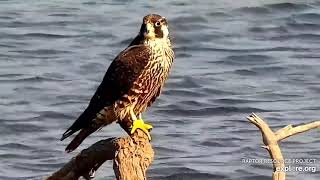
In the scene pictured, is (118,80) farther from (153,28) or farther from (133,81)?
(153,28)

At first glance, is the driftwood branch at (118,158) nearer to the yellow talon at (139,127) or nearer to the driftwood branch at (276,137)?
the yellow talon at (139,127)

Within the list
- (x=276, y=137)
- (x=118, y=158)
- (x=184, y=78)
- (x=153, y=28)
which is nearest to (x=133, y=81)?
(x=153, y=28)

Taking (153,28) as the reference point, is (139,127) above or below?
below

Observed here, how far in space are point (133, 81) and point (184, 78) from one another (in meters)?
5.79

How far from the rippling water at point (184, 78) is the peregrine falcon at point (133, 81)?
2.44m

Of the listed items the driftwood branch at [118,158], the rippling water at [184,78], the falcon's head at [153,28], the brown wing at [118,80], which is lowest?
the rippling water at [184,78]

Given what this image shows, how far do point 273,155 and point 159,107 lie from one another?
618 centimetres

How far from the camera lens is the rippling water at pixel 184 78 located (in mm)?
9641

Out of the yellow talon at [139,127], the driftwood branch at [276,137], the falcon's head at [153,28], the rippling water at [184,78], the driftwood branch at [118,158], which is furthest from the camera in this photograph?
the rippling water at [184,78]

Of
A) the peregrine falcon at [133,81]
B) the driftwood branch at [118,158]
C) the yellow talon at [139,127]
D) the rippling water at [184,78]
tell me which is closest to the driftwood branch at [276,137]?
the driftwood branch at [118,158]

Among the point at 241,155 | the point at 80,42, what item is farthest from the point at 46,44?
the point at 241,155

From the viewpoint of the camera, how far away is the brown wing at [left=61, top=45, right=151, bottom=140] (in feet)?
20.9

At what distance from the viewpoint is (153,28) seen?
20.8ft

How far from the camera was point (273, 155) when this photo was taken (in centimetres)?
509
